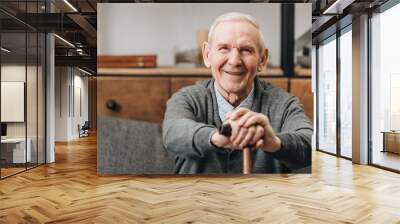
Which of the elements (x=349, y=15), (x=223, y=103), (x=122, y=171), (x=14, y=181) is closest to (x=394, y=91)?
(x=349, y=15)

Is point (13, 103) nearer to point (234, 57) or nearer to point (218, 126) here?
point (218, 126)

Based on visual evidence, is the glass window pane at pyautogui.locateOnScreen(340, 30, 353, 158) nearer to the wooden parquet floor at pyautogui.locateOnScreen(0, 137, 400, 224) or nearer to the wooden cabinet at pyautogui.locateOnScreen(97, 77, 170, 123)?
the wooden parquet floor at pyautogui.locateOnScreen(0, 137, 400, 224)

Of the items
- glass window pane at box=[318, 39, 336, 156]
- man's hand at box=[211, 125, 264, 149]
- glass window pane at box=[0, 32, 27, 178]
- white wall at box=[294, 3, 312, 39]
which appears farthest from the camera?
glass window pane at box=[318, 39, 336, 156]

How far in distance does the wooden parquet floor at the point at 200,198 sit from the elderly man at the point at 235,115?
44 centimetres

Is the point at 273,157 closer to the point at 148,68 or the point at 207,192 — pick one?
the point at 207,192

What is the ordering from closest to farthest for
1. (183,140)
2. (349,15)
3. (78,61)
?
1. (183,140)
2. (349,15)
3. (78,61)

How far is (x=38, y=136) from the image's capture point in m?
8.11

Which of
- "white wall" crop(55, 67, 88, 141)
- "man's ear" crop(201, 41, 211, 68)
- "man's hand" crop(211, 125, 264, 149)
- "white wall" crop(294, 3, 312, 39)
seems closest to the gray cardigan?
"man's hand" crop(211, 125, 264, 149)

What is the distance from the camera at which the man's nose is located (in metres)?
5.20

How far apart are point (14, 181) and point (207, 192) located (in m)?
3.09

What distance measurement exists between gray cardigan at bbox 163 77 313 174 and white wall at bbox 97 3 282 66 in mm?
639

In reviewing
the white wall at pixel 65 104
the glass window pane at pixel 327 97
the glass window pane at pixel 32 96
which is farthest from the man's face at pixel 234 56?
the white wall at pixel 65 104

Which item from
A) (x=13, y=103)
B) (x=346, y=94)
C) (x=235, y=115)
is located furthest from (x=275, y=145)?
(x=346, y=94)

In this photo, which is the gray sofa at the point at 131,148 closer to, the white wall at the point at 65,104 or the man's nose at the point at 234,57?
the man's nose at the point at 234,57
